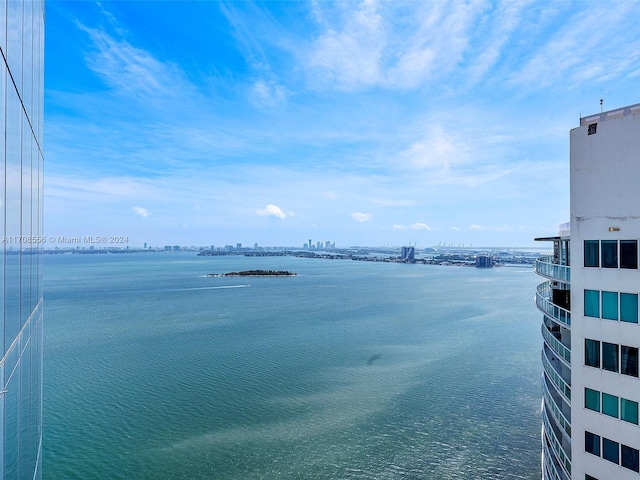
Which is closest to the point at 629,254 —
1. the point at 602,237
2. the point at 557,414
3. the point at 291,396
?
the point at 602,237

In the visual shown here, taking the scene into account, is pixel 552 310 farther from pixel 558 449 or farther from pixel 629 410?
pixel 558 449

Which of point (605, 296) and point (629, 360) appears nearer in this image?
point (629, 360)

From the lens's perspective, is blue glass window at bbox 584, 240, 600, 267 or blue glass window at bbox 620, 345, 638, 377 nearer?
blue glass window at bbox 620, 345, 638, 377

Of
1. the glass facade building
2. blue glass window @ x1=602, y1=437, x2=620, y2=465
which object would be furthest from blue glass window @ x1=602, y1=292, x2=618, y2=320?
the glass facade building

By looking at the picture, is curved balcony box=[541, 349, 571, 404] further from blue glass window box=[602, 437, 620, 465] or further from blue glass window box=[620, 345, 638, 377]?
blue glass window box=[620, 345, 638, 377]

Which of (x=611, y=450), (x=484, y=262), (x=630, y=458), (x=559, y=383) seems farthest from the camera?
(x=484, y=262)

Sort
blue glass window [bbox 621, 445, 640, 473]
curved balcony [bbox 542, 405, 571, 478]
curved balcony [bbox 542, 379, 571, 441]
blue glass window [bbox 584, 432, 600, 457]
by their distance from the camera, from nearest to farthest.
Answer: blue glass window [bbox 621, 445, 640, 473]
blue glass window [bbox 584, 432, 600, 457]
curved balcony [bbox 542, 405, 571, 478]
curved balcony [bbox 542, 379, 571, 441]
